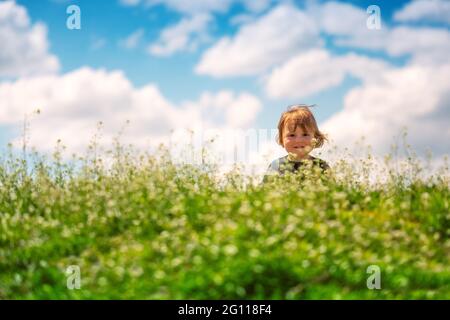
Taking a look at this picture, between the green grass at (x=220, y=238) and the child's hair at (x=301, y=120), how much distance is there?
2.29 m

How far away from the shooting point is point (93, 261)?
7254 mm

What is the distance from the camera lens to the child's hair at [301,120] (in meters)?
11.5

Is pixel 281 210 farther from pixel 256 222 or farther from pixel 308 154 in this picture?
pixel 308 154

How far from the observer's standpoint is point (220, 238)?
272 inches

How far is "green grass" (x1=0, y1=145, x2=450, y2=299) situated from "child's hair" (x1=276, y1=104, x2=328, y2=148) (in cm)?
229

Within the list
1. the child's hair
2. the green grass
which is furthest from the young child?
the green grass

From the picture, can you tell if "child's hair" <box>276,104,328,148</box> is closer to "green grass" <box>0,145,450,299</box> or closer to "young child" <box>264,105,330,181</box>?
"young child" <box>264,105,330,181</box>

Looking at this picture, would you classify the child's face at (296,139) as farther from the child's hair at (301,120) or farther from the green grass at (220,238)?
the green grass at (220,238)

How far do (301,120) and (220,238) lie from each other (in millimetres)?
4984

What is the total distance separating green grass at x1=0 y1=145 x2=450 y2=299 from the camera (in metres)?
6.51

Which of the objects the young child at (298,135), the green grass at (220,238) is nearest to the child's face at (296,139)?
the young child at (298,135)

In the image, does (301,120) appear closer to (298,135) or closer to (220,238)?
(298,135)
